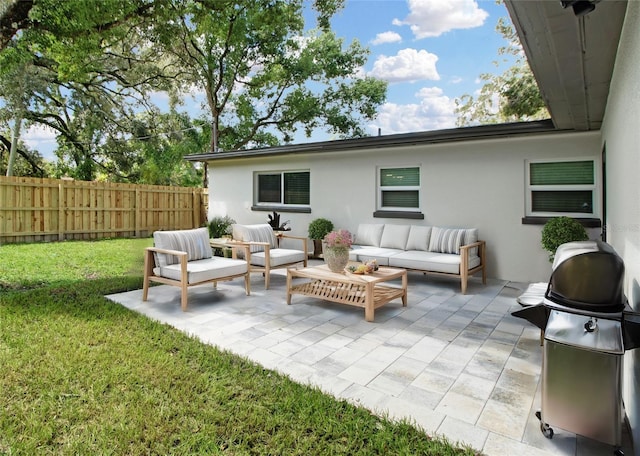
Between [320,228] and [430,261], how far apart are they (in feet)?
9.65

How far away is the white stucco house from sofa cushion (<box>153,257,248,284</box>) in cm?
348

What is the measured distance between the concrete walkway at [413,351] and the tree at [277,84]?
13.0 metres

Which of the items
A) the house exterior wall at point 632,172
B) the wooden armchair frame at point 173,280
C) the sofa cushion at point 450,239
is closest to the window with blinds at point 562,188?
the sofa cushion at point 450,239

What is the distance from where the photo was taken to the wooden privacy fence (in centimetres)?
990

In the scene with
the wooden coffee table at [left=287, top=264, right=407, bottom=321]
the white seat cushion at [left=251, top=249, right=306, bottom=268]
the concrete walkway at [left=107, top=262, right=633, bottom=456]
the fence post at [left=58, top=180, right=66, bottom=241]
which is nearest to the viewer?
the concrete walkway at [left=107, top=262, right=633, bottom=456]

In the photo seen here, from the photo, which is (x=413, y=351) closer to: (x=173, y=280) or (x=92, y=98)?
(x=173, y=280)

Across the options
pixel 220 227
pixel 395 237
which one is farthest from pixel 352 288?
pixel 220 227

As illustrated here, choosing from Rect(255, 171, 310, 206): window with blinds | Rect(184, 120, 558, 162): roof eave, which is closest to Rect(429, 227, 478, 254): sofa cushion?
Rect(184, 120, 558, 162): roof eave

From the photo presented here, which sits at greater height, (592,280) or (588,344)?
(592,280)

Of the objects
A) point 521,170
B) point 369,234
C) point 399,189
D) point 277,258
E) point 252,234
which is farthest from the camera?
point 399,189

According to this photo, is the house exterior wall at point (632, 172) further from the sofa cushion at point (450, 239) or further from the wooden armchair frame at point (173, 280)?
the wooden armchair frame at point (173, 280)

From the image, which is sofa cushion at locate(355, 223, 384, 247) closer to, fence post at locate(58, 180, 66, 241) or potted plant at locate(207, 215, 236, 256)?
potted plant at locate(207, 215, 236, 256)

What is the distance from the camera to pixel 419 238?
21.9 ft

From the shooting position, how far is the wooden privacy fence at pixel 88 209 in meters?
9.90
